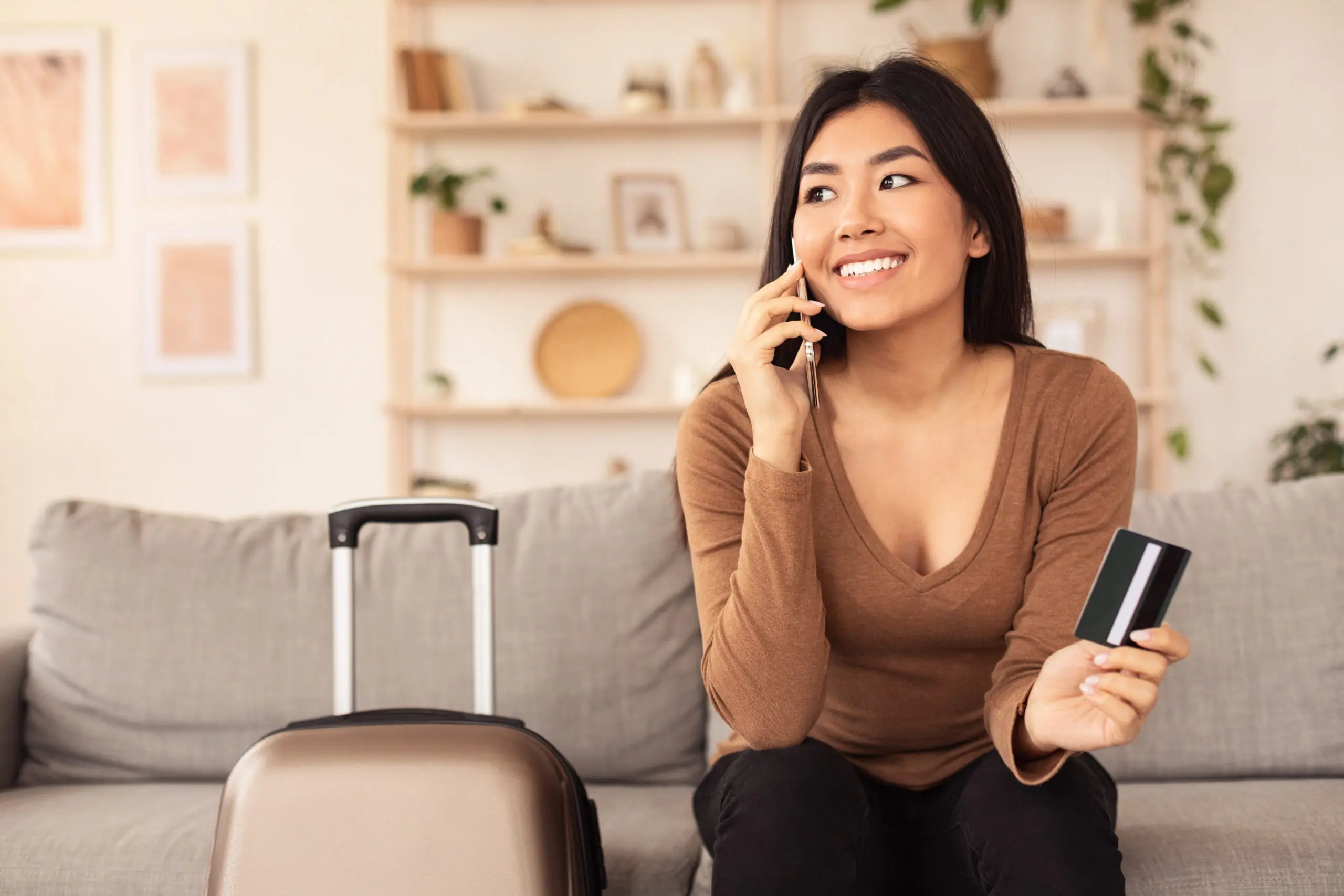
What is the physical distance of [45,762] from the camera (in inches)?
69.7

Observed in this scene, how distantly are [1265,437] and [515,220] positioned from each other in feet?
7.54

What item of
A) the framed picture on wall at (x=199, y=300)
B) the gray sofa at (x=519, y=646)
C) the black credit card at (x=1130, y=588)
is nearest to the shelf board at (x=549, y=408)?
the framed picture on wall at (x=199, y=300)

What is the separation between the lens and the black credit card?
0.94 meters

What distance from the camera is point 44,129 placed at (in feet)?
12.3

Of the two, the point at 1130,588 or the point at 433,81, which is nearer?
the point at 1130,588

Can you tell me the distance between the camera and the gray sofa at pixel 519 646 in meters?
1.68

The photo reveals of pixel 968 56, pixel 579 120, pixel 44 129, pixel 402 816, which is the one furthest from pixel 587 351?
pixel 402 816

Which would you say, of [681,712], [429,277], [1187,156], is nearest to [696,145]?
[429,277]

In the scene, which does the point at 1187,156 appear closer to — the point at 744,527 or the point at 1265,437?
the point at 1265,437

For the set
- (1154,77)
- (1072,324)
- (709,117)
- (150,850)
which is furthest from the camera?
(1072,324)

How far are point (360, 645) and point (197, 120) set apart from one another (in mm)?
2529

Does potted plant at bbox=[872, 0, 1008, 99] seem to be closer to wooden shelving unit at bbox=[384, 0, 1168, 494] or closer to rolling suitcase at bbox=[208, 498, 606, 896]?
wooden shelving unit at bbox=[384, 0, 1168, 494]

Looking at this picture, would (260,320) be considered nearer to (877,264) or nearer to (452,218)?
(452,218)

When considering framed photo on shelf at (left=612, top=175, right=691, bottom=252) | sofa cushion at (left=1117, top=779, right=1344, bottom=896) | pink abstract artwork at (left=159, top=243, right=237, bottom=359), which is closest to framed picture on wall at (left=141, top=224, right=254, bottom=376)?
pink abstract artwork at (left=159, top=243, right=237, bottom=359)
